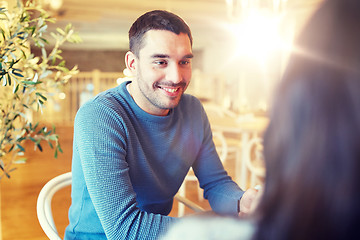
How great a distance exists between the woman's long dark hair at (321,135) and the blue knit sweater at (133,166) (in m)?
0.60

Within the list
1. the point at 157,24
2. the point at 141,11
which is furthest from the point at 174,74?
the point at 141,11

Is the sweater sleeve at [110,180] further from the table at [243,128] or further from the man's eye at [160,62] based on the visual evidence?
the table at [243,128]

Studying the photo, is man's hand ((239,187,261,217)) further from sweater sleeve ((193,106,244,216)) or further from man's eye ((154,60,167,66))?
man's eye ((154,60,167,66))


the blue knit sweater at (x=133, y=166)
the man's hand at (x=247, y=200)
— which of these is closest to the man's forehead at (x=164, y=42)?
the blue knit sweater at (x=133, y=166)

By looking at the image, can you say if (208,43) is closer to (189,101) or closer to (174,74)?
(189,101)

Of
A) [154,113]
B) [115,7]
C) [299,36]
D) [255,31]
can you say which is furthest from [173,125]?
[115,7]

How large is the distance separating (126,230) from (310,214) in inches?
25.1

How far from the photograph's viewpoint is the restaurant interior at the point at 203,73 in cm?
295

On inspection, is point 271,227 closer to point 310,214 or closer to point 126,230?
point 310,214

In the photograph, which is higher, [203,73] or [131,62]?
[131,62]

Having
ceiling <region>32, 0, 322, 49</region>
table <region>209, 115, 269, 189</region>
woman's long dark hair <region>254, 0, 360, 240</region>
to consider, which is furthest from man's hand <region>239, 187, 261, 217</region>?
ceiling <region>32, 0, 322, 49</region>

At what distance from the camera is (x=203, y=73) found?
8656 millimetres

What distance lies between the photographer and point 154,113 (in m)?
1.24

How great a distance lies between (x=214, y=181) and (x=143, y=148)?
0.32 metres
